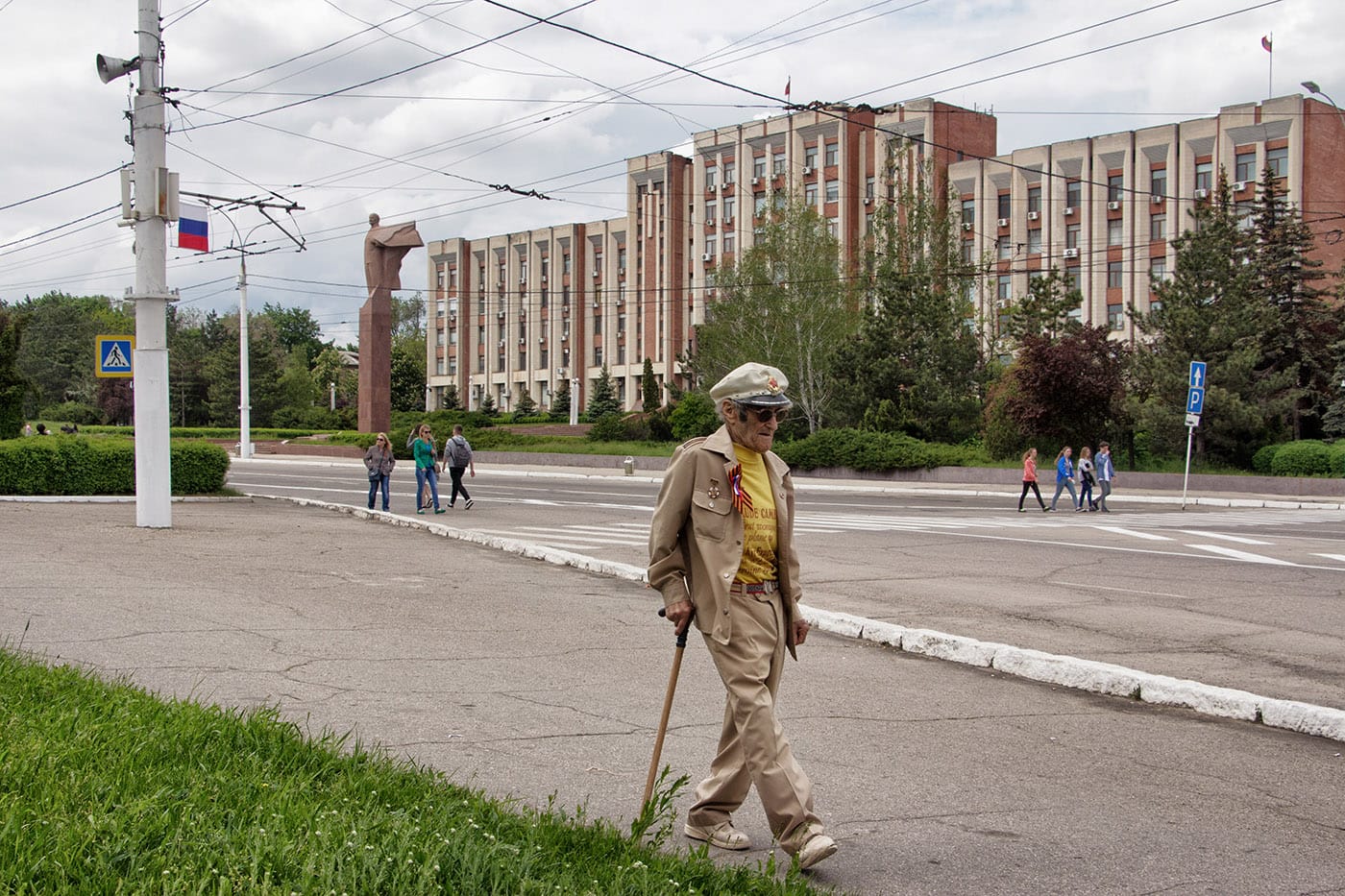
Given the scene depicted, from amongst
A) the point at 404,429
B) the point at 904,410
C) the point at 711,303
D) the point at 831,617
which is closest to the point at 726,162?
the point at 711,303

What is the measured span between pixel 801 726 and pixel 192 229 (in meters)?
14.8

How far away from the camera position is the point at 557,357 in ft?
318

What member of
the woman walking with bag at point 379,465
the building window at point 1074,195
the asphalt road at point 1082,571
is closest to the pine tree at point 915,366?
the asphalt road at point 1082,571

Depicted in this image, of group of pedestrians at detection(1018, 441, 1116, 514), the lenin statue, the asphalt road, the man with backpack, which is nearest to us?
the asphalt road

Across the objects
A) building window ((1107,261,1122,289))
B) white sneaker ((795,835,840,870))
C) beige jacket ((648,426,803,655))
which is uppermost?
building window ((1107,261,1122,289))

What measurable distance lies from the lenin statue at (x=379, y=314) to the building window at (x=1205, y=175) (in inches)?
1607

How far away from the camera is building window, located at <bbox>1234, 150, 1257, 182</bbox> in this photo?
202 feet

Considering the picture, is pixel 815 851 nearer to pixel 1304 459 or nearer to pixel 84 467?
pixel 84 467

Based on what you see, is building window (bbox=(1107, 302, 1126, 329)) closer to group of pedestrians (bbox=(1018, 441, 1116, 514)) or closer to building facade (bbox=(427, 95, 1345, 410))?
building facade (bbox=(427, 95, 1345, 410))

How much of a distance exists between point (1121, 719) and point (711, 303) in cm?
5074

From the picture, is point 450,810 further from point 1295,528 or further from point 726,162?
point 726,162

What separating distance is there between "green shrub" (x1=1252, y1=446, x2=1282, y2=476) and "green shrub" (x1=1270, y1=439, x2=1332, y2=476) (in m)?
0.26

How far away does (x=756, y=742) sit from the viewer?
14.6 ft

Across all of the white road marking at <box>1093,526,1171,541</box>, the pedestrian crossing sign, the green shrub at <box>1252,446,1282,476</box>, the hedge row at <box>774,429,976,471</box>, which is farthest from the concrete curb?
the hedge row at <box>774,429,976,471</box>
